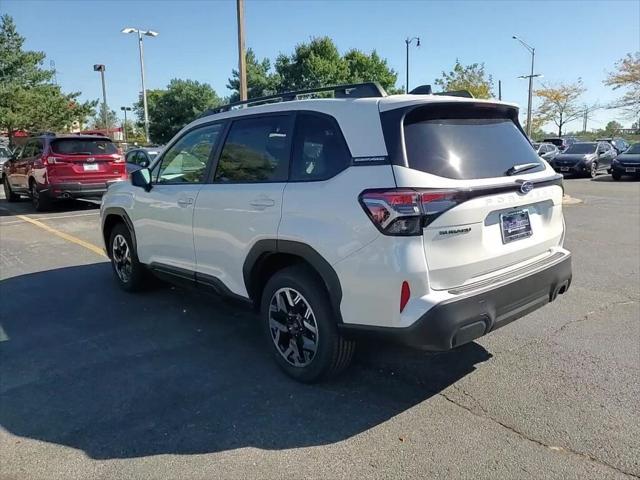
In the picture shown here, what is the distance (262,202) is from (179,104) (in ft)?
160

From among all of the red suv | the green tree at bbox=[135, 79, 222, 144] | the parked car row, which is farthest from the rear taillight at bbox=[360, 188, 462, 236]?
the green tree at bbox=[135, 79, 222, 144]

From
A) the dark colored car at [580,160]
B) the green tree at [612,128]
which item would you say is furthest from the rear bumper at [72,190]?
the green tree at [612,128]

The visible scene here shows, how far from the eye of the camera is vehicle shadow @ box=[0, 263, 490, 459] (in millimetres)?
2996

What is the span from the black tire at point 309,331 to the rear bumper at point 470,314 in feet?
0.65

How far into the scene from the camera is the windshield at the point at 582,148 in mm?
23216

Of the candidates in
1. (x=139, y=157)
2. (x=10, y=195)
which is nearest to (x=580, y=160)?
(x=139, y=157)

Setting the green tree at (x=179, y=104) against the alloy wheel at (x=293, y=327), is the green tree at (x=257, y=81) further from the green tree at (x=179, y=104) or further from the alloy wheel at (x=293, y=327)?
the alloy wheel at (x=293, y=327)

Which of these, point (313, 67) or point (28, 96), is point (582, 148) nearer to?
point (313, 67)

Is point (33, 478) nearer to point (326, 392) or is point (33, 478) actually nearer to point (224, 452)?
point (224, 452)

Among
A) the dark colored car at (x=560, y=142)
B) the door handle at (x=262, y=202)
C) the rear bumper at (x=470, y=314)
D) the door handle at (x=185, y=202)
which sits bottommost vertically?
the rear bumper at (x=470, y=314)

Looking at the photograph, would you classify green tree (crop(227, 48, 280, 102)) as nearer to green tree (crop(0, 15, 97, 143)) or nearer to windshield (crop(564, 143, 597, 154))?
green tree (crop(0, 15, 97, 143))

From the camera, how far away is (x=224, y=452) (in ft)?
9.23

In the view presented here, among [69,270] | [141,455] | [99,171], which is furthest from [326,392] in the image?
[99,171]

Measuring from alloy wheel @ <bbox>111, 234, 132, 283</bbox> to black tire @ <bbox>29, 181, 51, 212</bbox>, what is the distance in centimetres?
756
